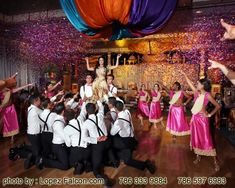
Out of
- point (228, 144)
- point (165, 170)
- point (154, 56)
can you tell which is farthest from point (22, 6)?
point (154, 56)

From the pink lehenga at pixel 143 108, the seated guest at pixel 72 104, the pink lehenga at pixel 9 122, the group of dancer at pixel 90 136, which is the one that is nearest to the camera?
the group of dancer at pixel 90 136

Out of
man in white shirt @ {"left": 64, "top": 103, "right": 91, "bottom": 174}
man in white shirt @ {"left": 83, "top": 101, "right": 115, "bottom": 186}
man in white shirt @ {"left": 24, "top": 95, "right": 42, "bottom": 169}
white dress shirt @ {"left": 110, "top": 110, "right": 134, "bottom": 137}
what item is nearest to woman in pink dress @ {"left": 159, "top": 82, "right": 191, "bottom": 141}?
white dress shirt @ {"left": 110, "top": 110, "right": 134, "bottom": 137}

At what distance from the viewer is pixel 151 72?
10.5m

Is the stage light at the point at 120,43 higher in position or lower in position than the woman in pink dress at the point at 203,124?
higher

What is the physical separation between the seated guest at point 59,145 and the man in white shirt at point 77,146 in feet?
0.28

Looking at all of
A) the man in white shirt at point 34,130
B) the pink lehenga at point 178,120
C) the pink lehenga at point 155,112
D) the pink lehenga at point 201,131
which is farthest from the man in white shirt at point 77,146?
the pink lehenga at point 155,112

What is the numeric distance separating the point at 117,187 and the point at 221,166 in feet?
5.93

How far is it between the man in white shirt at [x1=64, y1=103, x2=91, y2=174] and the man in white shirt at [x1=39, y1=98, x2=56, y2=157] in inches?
17.4

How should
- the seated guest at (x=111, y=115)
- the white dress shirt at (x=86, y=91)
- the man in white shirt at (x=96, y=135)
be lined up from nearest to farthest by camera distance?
the man in white shirt at (x=96, y=135)
the seated guest at (x=111, y=115)
the white dress shirt at (x=86, y=91)

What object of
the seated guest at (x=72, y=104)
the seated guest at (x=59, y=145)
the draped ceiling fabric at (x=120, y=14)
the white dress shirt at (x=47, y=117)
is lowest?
the seated guest at (x=59, y=145)

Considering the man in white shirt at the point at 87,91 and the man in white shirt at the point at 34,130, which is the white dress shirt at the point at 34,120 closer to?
the man in white shirt at the point at 34,130

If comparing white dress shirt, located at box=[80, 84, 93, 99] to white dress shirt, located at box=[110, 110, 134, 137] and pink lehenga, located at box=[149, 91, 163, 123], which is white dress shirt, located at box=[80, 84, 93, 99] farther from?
pink lehenga, located at box=[149, 91, 163, 123]

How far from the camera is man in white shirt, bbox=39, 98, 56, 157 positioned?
333 centimetres

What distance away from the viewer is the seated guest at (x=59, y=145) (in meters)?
3.13
